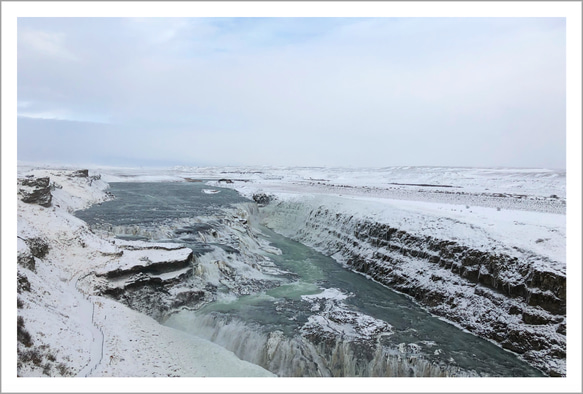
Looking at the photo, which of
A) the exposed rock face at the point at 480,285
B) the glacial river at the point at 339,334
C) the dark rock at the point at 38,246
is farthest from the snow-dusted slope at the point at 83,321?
the exposed rock face at the point at 480,285

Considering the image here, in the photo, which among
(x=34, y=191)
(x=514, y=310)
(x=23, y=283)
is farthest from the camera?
(x=34, y=191)

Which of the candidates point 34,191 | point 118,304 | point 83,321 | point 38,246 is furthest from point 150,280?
point 34,191

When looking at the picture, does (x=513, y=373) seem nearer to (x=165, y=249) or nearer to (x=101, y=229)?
(x=165, y=249)

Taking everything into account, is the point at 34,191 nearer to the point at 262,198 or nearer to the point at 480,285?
the point at 480,285

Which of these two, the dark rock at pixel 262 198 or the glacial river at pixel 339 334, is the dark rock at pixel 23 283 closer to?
the glacial river at pixel 339 334

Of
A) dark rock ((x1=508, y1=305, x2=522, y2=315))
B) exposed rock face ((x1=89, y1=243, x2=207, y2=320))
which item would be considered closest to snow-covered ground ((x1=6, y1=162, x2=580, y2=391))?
exposed rock face ((x1=89, y1=243, x2=207, y2=320))

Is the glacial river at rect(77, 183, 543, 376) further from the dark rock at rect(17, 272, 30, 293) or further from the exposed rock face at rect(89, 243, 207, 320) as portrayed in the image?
the dark rock at rect(17, 272, 30, 293)
